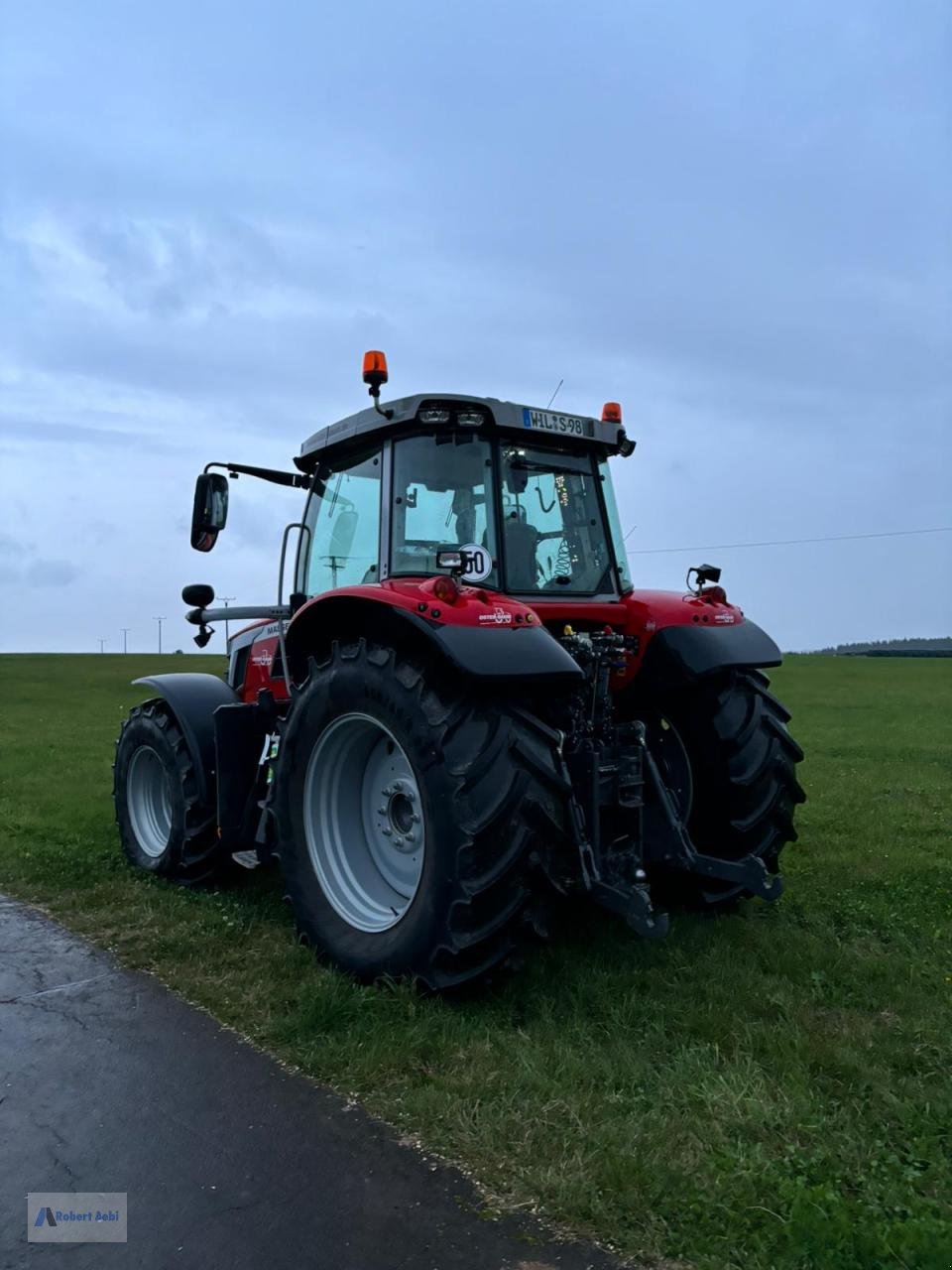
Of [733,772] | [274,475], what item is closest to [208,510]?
[274,475]

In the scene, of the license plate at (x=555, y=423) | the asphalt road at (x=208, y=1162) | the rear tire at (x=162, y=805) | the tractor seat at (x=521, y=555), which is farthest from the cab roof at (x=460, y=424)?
the asphalt road at (x=208, y=1162)

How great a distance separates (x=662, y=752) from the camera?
16.7 ft

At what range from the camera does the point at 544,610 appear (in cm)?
465

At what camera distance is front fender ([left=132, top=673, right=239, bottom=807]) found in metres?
5.74

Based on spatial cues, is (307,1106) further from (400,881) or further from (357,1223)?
(400,881)

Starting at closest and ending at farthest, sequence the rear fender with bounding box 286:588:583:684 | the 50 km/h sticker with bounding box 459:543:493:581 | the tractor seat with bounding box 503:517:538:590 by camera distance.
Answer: the rear fender with bounding box 286:588:583:684, the 50 km/h sticker with bounding box 459:543:493:581, the tractor seat with bounding box 503:517:538:590

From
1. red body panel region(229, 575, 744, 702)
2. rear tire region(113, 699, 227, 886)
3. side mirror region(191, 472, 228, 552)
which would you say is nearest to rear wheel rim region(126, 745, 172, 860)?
rear tire region(113, 699, 227, 886)

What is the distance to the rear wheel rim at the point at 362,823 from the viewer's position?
4.40 metres

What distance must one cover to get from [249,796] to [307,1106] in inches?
94.2

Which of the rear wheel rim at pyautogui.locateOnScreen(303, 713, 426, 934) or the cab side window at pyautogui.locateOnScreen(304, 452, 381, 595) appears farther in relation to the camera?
the cab side window at pyautogui.locateOnScreen(304, 452, 381, 595)

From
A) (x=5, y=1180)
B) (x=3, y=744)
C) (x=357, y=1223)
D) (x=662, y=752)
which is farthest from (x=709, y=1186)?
(x=3, y=744)

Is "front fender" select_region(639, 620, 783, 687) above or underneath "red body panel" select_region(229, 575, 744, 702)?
underneath

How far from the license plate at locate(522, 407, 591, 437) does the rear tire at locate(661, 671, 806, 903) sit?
4.69ft

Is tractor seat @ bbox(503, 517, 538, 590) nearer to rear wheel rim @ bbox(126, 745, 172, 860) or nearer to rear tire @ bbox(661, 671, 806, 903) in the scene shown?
rear tire @ bbox(661, 671, 806, 903)
